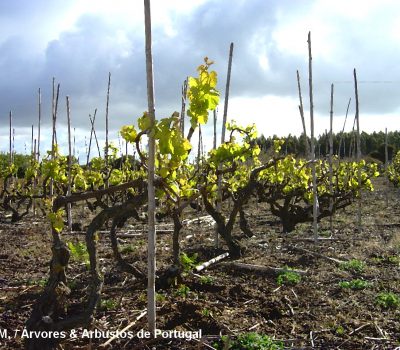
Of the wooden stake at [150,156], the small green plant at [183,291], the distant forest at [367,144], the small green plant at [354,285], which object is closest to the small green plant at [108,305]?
the small green plant at [183,291]

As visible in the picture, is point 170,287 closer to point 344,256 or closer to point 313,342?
point 313,342

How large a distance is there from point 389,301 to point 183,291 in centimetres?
222

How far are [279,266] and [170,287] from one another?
199 cm

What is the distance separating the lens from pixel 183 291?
5250 millimetres

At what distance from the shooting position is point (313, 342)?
4.10 m

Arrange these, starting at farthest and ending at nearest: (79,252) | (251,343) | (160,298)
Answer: (160,298) → (79,252) → (251,343)

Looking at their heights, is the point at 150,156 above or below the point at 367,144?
below

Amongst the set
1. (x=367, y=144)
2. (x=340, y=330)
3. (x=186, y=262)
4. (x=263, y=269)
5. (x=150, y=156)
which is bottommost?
(x=340, y=330)

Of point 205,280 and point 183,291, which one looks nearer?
point 183,291

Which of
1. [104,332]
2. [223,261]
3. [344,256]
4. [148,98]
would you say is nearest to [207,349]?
[104,332]

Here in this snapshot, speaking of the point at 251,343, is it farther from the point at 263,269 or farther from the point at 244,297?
the point at 263,269

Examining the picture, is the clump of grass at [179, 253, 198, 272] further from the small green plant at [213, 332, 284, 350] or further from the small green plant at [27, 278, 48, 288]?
the small green plant at [27, 278, 48, 288]

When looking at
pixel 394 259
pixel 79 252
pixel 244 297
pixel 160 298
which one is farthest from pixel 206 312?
pixel 394 259

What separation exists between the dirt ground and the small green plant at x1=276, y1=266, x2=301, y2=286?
39mm
